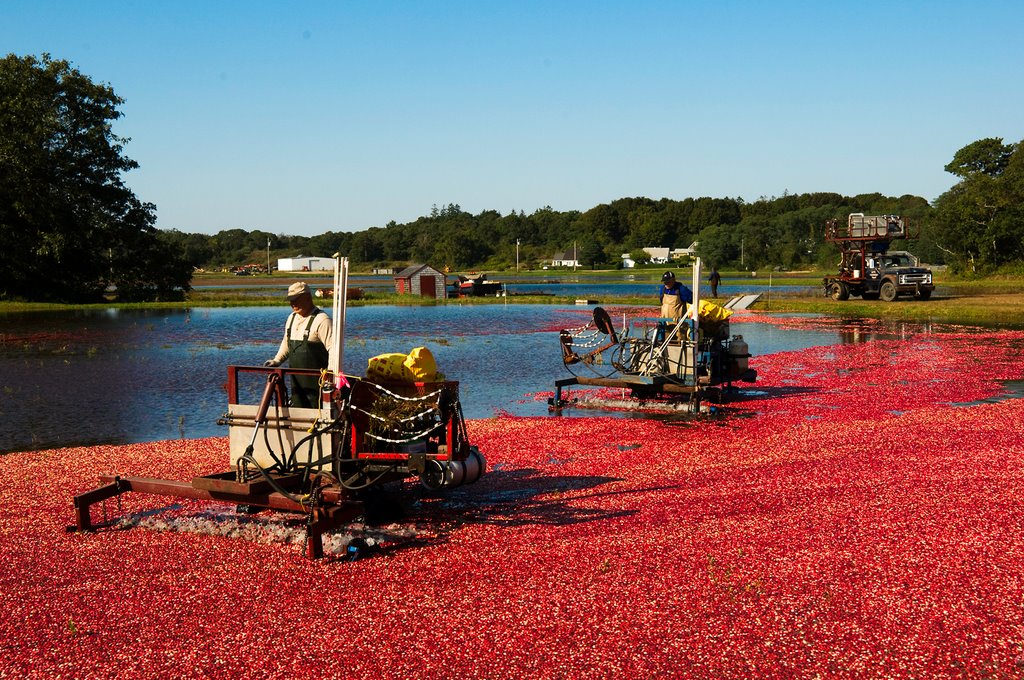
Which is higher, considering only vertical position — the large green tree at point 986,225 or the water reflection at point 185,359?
the large green tree at point 986,225

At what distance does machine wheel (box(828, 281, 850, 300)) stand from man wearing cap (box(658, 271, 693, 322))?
46176 mm

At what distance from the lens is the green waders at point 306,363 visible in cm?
1048

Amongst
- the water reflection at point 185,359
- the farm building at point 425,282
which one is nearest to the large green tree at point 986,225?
the water reflection at point 185,359

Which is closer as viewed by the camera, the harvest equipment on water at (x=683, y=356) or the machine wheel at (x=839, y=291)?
the harvest equipment on water at (x=683, y=356)

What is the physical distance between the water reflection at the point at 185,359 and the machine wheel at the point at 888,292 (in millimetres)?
14985

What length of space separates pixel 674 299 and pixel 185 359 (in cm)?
2169

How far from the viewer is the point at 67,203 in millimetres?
79625

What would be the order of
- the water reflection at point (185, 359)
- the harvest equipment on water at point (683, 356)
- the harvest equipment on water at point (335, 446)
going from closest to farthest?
the harvest equipment on water at point (335, 446) → the harvest equipment on water at point (683, 356) → the water reflection at point (185, 359)

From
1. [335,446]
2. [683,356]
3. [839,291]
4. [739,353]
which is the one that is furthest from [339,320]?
[839,291]

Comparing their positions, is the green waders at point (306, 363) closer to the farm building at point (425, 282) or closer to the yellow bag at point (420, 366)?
the yellow bag at point (420, 366)

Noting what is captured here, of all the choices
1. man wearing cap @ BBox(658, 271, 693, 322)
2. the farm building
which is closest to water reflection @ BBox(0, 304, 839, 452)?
man wearing cap @ BBox(658, 271, 693, 322)

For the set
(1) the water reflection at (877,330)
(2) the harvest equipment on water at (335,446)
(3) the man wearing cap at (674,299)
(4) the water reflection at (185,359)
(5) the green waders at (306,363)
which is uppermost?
(3) the man wearing cap at (674,299)

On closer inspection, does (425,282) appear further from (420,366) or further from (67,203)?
(420,366)

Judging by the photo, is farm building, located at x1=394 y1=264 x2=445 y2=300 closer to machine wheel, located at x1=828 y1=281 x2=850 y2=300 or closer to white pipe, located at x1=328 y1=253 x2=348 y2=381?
machine wheel, located at x1=828 y1=281 x2=850 y2=300
